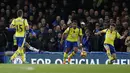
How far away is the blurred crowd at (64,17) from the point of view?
16500mm

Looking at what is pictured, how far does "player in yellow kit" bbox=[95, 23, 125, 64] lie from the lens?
51.4ft

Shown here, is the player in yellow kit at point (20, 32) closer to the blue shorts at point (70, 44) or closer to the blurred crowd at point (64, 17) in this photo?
Result: the blurred crowd at point (64, 17)

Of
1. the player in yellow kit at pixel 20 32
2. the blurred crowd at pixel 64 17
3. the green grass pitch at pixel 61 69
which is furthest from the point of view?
the blurred crowd at pixel 64 17

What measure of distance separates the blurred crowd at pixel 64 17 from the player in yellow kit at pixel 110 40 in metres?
0.39

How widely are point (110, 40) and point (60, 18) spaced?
2884 millimetres

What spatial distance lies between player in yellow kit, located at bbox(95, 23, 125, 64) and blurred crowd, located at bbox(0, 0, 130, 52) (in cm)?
39

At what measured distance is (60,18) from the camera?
17.9 m

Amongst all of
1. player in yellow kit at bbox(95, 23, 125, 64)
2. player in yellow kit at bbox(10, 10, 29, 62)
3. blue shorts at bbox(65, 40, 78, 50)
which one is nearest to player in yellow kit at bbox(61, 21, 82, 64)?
blue shorts at bbox(65, 40, 78, 50)

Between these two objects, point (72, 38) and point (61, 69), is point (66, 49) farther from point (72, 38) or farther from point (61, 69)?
point (61, 69)

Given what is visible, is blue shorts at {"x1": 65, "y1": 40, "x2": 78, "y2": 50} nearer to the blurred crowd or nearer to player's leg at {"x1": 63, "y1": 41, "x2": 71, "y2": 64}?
player's leg at {"x1": 63, "y1": 41, "x2": 71, "y2": 64}

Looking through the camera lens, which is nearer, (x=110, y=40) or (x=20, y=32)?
(x=20, y=32)

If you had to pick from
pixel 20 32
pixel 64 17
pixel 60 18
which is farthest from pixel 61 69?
pixel 64 17

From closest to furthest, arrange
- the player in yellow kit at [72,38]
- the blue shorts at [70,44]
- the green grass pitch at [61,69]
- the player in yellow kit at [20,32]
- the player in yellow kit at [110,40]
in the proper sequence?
the green grass pitch at [61,69]
the player in yellow kit at [20,32]
the player in yellow kit at [110,40]
the player in yellow kit at [72,38]
the blue shorts at [70,44]

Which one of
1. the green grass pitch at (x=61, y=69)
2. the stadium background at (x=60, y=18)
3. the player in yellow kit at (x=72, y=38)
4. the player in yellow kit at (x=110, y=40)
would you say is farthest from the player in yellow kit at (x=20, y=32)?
the green grass pitch at (x=61, y=69)
